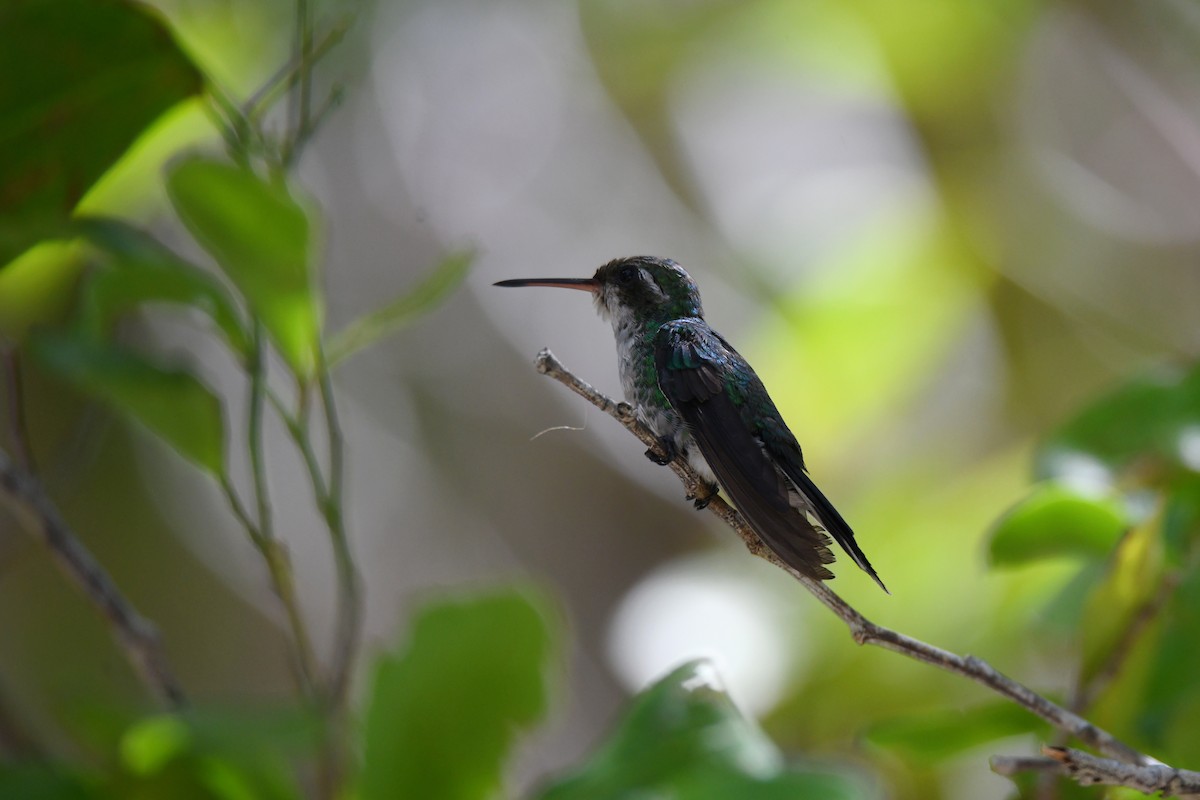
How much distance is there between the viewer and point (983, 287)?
11.1ft

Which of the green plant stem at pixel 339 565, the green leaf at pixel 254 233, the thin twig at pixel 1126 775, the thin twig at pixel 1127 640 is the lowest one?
the thin twig at pixel 1126 775

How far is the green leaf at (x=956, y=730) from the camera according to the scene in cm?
132

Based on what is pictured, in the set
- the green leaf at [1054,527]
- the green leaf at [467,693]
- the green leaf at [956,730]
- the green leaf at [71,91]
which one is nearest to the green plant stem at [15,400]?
the green leaf at [71,91]

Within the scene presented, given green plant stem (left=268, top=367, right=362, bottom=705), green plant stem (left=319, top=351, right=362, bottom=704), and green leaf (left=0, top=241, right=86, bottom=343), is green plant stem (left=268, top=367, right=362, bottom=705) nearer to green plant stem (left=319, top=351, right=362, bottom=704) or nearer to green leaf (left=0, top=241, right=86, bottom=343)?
green plant stem (left=319, top=351, right=362, bottom=704)

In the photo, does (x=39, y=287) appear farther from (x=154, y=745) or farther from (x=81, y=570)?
(x=154, y=745)

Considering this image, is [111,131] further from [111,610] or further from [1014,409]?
[1014,409]

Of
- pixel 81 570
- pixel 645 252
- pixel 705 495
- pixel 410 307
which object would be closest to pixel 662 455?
pixel 705 495

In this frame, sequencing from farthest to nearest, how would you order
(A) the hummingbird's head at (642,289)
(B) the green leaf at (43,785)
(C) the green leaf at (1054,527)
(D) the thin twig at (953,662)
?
(A) the hummingbird's head at (642,289)
(C) the green leaf at (1054,527)
(B) the green leaf at (43,785)
(D) the thin twig at (953,662)

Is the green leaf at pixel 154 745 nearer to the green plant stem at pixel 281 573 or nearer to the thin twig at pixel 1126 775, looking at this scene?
the green plant stem at pixel 281 573

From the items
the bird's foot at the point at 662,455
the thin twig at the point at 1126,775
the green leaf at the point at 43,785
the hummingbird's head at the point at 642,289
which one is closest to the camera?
the thin twig at the point at 1126,775

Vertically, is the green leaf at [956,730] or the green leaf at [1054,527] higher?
the green leaf at [1054,527]

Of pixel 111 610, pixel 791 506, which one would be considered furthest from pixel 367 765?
pixel 791 506

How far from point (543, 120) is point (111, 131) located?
274cm

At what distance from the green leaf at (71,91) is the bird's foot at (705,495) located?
0.76 m
